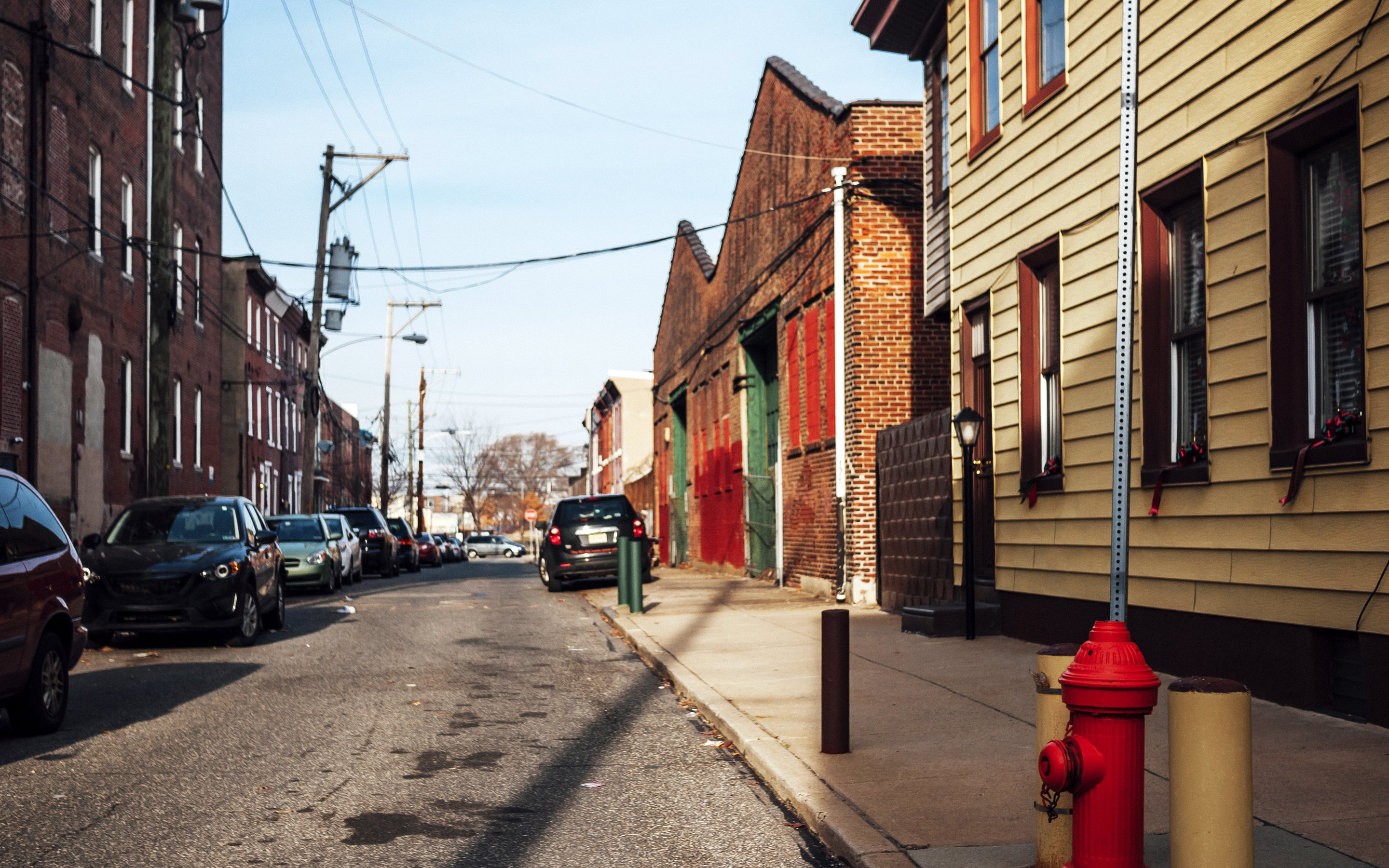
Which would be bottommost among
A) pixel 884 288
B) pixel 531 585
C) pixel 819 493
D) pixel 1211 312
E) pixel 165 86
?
pixel 531 585

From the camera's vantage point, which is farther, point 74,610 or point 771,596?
point 771,596

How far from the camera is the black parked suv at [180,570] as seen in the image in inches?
505

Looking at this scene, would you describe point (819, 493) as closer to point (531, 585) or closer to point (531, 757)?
point (531, 585)

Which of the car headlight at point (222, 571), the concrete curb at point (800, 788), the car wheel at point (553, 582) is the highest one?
the car headlight at point (222, 571)

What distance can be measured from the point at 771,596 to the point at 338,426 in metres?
49.0

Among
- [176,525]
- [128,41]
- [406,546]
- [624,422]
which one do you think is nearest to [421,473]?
[624,422]

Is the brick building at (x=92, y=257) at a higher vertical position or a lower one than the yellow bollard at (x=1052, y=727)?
higher

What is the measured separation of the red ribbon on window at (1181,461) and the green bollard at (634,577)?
29.1ft

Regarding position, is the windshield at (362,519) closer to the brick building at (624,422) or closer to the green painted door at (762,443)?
the green painted door at (762,443)

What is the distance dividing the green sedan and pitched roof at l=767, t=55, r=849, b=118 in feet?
37.9

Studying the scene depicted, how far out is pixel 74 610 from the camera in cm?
888

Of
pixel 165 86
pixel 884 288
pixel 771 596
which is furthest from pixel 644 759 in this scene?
pixel 165 86

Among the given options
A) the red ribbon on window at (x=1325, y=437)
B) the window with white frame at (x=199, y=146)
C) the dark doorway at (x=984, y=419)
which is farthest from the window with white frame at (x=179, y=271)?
the red ribbon on window at (x=1325, y=437)

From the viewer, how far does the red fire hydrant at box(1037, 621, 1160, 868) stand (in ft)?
13.8
